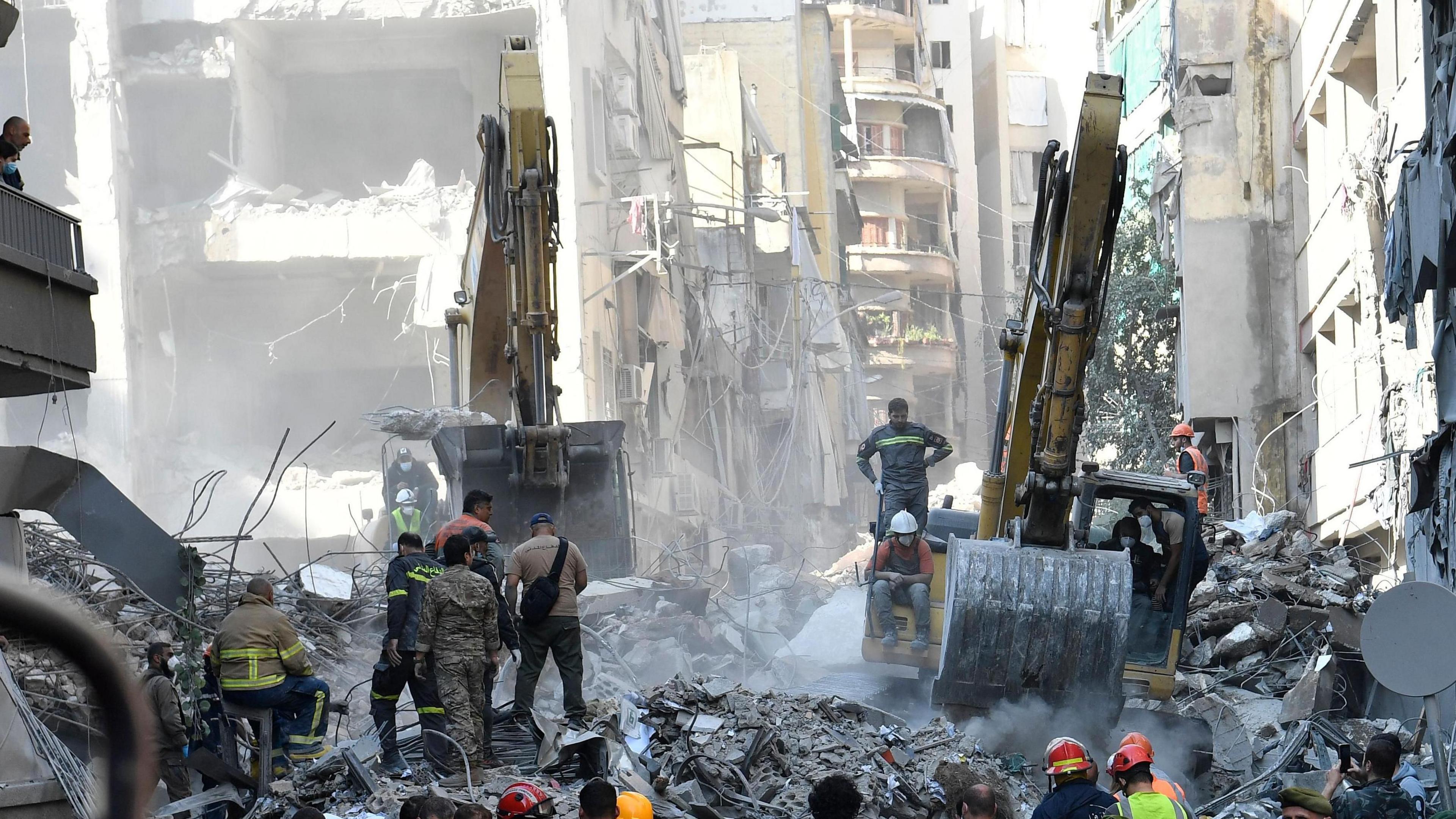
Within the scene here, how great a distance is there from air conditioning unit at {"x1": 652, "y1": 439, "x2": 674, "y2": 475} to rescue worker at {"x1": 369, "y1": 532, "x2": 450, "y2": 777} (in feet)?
57.8

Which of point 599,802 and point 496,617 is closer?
point 599,802

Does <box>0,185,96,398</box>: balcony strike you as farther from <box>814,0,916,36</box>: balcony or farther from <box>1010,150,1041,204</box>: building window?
<box>1010,150,1041,204</box>: building window

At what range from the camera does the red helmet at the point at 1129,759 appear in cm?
574

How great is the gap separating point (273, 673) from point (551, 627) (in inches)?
65.6

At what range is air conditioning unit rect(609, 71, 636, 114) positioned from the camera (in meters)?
26.0

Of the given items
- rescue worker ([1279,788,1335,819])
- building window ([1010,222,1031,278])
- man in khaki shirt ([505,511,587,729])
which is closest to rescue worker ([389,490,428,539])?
man in khaki shirt ([505,511,587,729])

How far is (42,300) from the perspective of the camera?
10.8 m

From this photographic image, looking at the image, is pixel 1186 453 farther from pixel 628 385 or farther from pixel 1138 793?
pixel 1138 793

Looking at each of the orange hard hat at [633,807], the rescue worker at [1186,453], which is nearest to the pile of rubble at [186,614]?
the orange hard hat at [633,807]

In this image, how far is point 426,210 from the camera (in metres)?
24.0

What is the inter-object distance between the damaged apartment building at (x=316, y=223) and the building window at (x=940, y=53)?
44307mm

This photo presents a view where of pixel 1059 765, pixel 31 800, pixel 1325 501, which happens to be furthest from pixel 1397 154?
pixel 31 800

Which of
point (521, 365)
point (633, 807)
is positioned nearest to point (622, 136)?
point (521, 365)

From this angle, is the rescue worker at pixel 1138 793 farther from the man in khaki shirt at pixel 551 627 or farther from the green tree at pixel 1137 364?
the green tree at pixel 1137 364
